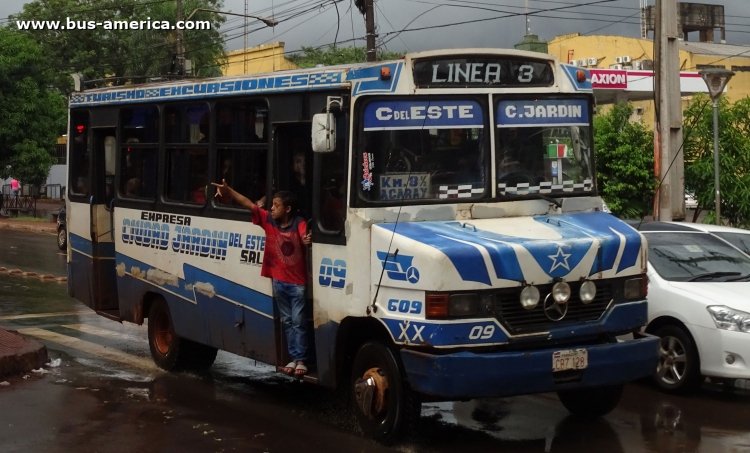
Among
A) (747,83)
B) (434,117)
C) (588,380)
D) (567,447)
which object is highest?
(747,83)

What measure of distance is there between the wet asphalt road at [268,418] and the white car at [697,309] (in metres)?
0.30

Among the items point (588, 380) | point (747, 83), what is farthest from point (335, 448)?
point (747, 83)

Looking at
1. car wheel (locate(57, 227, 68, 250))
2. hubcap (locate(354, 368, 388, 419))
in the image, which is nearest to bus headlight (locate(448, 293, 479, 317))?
hubcap (locate(354, 368, 388, 419))

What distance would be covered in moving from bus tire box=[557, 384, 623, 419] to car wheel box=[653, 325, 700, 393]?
41.5 inches

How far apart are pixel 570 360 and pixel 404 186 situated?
1724 mm

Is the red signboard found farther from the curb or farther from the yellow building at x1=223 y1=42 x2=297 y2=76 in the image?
the yellow building at x1=223 y1=42 x2=297 y2=76

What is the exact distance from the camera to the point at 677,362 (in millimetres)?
9539

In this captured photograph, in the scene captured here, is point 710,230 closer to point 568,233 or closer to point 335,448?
point 568,233

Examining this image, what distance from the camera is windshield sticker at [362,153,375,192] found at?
7680mm

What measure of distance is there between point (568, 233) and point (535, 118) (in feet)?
3.47

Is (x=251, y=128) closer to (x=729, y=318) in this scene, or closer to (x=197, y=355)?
(x=197, y=355)

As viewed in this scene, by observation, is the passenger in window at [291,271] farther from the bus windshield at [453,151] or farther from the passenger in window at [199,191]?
the passenger in window at [199,191]

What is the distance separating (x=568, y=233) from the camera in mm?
7656

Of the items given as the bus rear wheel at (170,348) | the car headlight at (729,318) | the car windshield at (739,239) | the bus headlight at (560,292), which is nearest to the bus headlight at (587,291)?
the bus headlight at (560,292)
